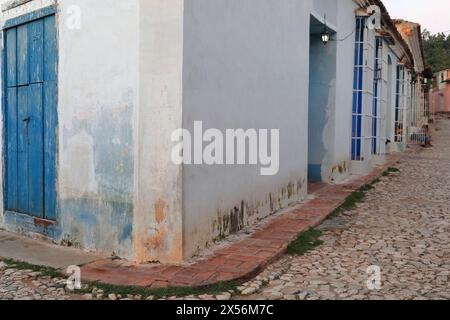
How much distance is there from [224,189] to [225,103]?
2.93 feet

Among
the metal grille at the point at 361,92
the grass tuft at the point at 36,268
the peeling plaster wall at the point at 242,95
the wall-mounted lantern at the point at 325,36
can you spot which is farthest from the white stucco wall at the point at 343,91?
the grass tuft at the point at 36,268

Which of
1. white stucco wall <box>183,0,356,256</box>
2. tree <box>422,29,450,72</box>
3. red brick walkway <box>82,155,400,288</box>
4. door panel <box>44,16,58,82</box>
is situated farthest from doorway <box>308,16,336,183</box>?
tree <box>422,29,450,72</box>

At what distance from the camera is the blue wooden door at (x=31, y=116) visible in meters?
5.24

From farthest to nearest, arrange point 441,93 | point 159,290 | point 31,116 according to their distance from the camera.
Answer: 1. point 441,93
2. point 31,116
3. point 159,290

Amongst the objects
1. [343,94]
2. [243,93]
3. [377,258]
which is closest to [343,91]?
[343,94]

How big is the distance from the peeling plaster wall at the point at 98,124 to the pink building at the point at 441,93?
1448 inches

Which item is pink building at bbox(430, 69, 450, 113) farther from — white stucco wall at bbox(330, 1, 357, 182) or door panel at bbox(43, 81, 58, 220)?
door panel at bbox(43, 81, 58, 220)

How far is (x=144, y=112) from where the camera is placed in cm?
427

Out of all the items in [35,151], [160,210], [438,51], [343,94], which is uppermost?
[438,51]

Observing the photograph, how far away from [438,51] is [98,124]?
1830 inches

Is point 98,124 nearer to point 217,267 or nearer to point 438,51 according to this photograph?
point 217,267

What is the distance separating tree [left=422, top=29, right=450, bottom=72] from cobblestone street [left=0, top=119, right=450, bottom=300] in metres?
39.4

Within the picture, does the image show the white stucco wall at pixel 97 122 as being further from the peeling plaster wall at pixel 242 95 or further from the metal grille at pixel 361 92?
the metal grille at pixel 361 92

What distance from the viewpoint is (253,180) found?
5.69 metres
